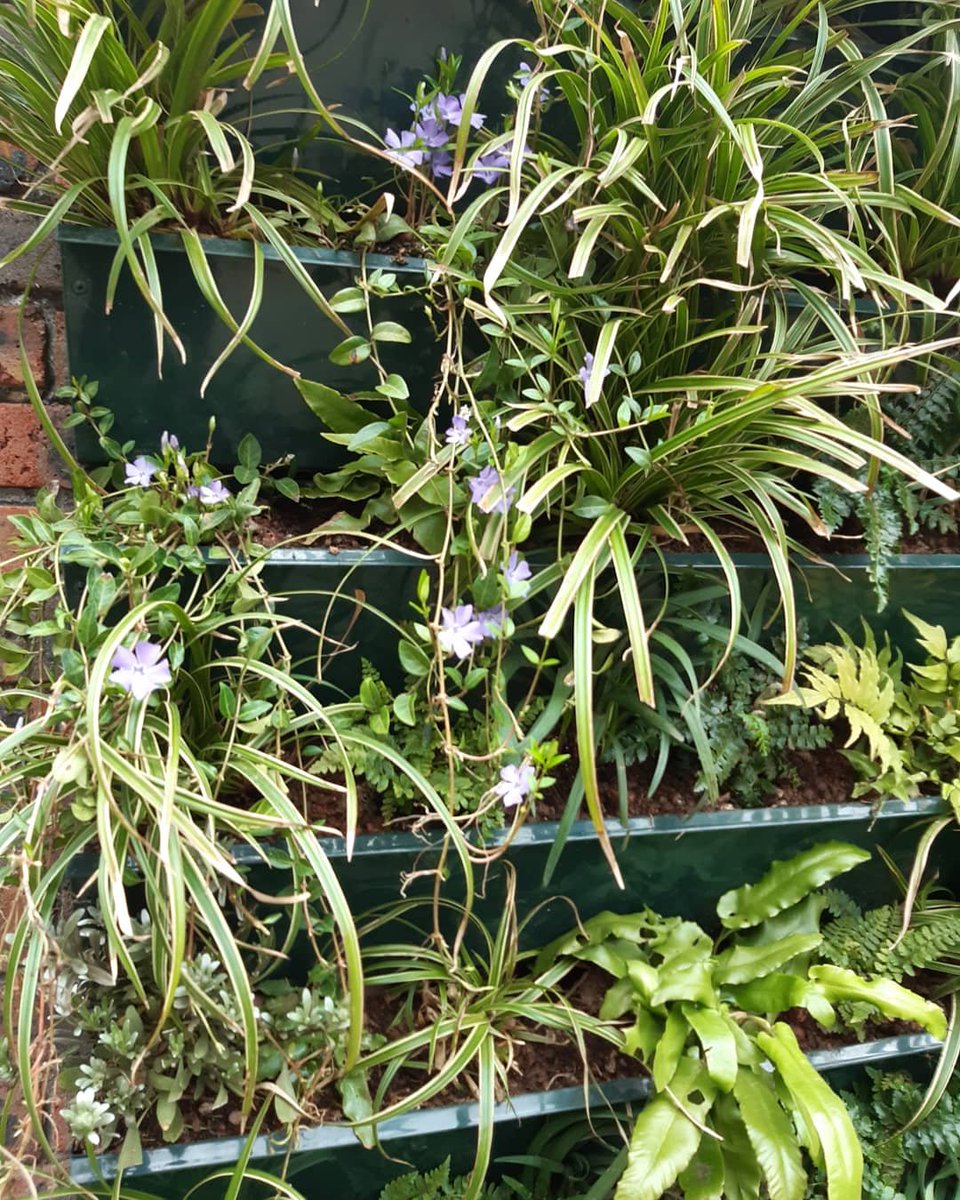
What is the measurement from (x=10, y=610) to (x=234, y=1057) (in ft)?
1.67

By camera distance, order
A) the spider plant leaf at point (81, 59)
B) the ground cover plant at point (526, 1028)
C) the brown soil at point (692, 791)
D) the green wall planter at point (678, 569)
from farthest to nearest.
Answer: the brown soil at point (692, 791) → the green wall planter at point (678, 569) → the ground cover plant at point (526, 1028) → the spider plant leaf at point (81, 59)

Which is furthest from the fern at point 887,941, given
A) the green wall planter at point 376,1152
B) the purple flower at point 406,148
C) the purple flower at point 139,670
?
the purple flower at point 406,148

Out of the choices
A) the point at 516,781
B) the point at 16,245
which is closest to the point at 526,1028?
the point at 516,781

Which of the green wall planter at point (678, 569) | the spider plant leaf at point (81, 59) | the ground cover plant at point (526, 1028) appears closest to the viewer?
the spider plant leaf at point (81, 59)

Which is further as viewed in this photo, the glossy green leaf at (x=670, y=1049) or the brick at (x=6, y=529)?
the brick at (x=6, y=529)

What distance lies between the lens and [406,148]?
3.18 ft

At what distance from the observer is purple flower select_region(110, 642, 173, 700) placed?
0.75m

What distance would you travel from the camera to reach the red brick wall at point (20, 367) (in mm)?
1065

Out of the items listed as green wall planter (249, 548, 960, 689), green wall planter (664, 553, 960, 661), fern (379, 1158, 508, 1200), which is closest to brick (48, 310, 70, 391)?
green wall planter (249, 548, 960, 689)

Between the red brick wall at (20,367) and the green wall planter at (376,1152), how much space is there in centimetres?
74

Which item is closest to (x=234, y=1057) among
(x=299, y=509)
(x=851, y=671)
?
(x=299, y=509)

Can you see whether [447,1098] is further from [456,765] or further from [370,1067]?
[456,765]

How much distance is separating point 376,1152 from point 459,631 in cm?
64

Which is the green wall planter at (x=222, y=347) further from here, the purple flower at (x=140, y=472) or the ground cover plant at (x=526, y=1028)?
the ground cover plant at (x=526, y=1028)
